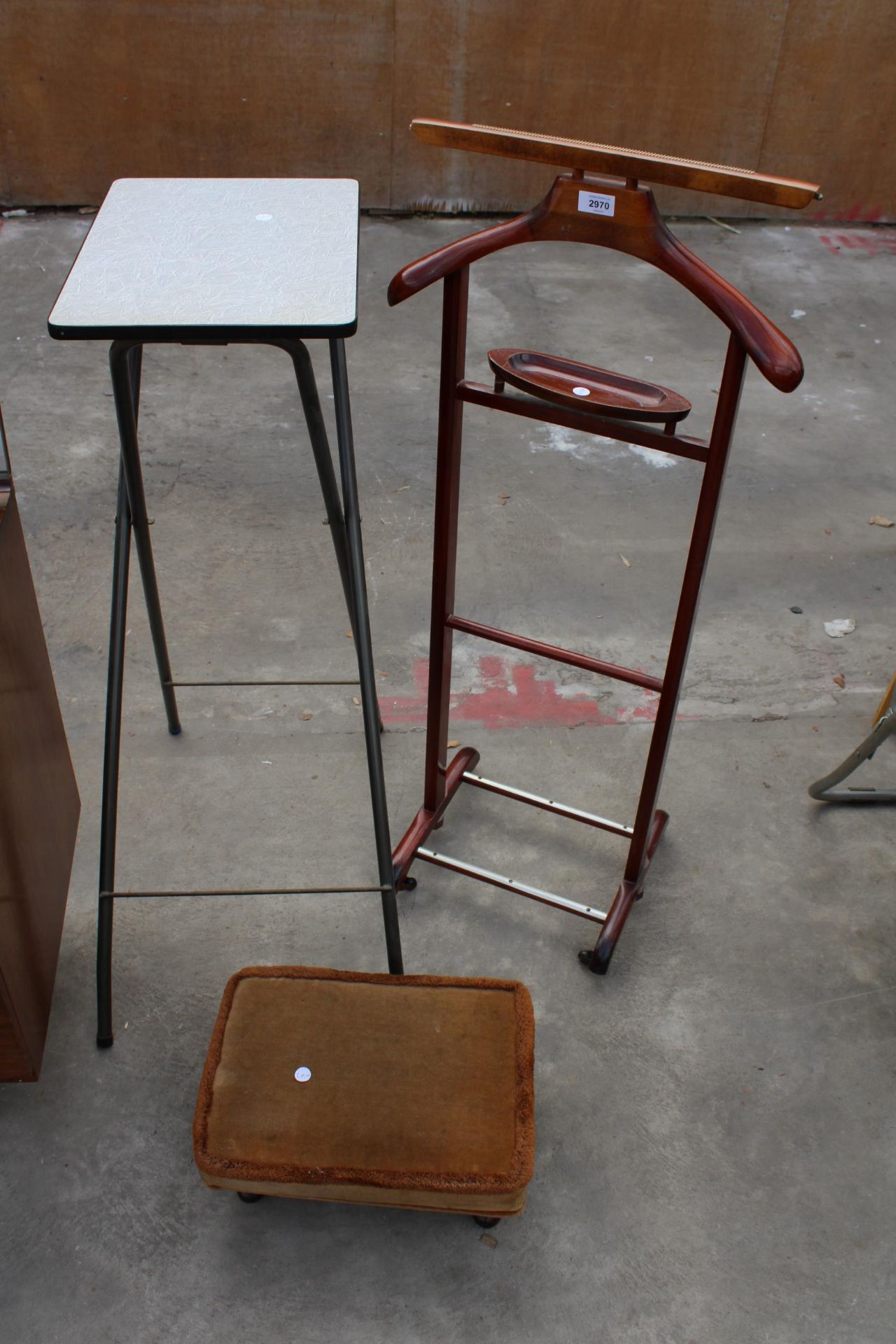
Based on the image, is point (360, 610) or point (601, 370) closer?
point (601, 370)

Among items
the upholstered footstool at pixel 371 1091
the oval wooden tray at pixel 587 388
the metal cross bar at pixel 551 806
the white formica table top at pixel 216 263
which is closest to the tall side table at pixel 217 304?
the white formica table top at pixel 216 263

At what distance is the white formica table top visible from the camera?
4.86ft

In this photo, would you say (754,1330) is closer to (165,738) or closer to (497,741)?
(497,741)

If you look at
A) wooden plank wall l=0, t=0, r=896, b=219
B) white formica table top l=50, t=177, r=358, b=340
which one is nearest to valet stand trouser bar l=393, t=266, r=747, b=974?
white formica table top l=50, t=177, r=358, b=340

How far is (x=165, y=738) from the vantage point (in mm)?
2713

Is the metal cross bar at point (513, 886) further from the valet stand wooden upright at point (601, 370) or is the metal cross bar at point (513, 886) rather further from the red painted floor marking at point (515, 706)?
the red painted floor marking at point (515, 706)

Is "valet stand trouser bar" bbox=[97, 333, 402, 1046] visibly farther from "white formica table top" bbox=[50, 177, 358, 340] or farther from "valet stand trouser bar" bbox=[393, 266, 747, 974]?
"valet stand trouser bar" bbox=[393, 266, 747, 974]

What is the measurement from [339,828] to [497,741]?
483mm

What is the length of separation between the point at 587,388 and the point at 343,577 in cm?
67

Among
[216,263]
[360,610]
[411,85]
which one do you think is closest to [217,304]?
[216,263]

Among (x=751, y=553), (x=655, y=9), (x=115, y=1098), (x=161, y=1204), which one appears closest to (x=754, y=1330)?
(x=161, y=1204)

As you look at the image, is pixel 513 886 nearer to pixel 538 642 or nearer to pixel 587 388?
pixel 538 642

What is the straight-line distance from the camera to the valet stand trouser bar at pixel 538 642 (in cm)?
170

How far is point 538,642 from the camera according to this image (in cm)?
223
